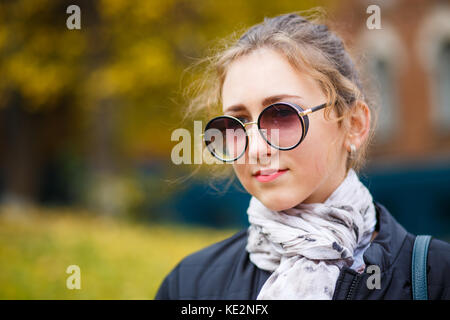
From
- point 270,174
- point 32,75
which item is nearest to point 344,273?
point 270,174

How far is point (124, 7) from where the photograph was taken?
7.34 meters

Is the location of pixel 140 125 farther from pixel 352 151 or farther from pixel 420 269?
pixel 420 269

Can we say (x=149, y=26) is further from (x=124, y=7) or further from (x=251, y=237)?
(x=251, y=237)

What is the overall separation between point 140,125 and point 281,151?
371 inches

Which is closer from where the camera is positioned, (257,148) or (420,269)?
(420,269)

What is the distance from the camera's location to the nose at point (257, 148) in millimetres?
1621

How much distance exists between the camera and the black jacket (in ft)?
5.01

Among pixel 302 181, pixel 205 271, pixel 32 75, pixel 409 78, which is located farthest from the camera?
pixel 409 78

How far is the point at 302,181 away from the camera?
1619 mm

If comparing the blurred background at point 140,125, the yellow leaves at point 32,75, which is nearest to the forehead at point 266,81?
the blurred background at point 140,125

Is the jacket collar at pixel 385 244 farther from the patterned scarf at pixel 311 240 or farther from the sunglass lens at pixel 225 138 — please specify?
the sunglass lens at pixel 225 138

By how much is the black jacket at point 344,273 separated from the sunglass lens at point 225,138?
16.7 inches

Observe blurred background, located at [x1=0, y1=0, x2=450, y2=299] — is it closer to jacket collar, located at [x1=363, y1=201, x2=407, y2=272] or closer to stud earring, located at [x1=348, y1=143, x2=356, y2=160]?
stud earring, located at [x1=348, y1=143, x2=356, y2=160]
